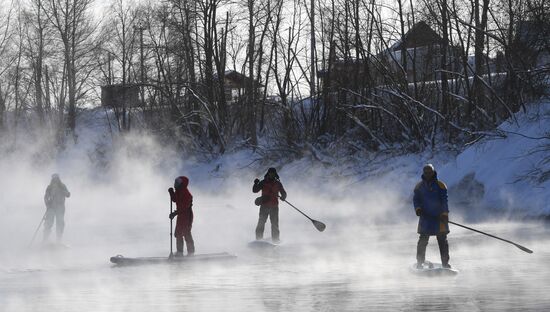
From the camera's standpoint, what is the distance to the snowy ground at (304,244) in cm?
1098

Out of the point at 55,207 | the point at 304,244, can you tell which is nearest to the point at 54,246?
the point at 55,207

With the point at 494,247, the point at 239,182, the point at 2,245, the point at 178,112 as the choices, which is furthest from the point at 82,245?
the point at 178,112

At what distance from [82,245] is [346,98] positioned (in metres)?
22.4

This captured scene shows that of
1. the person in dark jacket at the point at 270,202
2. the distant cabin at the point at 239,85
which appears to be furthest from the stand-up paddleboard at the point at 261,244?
the distant cabin at the point at 239,85

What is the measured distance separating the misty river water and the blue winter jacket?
79 cm

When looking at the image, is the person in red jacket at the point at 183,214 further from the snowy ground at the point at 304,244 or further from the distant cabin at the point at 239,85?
the distant cabin at the point at 239,85

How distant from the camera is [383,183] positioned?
3241cm

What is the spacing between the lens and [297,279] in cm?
1301

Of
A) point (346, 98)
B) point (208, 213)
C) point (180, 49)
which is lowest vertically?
point (208, 213)

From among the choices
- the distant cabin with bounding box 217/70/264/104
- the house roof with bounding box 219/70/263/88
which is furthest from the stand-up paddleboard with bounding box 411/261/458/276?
the house roof with bounding box 219/70/263/88

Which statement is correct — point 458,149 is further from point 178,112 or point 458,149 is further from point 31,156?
point 31,156

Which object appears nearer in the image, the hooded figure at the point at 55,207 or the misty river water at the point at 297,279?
the misty river water at the point at 297,279

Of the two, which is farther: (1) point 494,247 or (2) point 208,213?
(2) point 208,213

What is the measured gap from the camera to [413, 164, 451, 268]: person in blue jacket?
13336 mm
